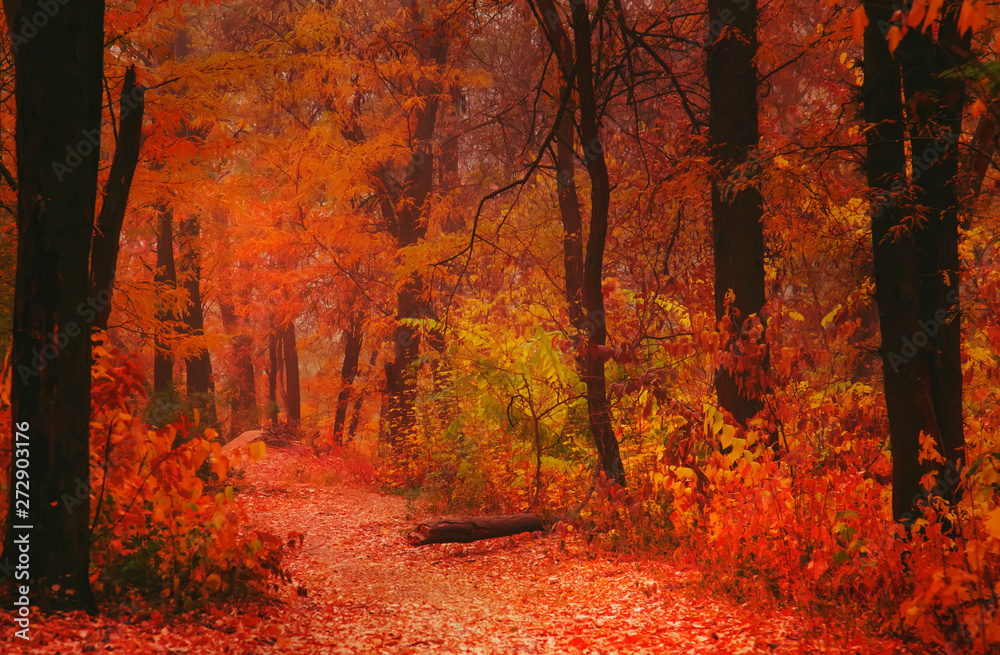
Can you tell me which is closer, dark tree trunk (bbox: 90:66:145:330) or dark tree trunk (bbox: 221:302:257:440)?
dark tree trunk (bbox: 90:66:145:330)

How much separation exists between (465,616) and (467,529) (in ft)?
6.39

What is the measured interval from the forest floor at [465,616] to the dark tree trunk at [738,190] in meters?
2.19

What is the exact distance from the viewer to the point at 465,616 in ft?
16.6

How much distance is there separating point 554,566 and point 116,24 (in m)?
8.32

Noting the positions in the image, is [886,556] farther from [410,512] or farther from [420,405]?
[420,405]

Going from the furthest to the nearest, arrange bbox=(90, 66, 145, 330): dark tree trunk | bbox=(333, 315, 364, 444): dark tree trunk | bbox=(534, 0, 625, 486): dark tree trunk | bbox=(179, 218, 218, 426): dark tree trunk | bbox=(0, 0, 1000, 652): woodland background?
bbox=(333, 315, 364, 444): dark tree trunk
bbox=(179, 218, 218, 426): dark tree trunk
bbox=(534, 0, 625, 486): dark tree trunk
bbox=(90, 66, 145, 330): dark tree trunk
bbox=(0, 0, 1000, 652): woodland background

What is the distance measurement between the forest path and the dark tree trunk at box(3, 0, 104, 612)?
132 centimetres

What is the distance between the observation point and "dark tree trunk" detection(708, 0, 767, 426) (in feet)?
20.9

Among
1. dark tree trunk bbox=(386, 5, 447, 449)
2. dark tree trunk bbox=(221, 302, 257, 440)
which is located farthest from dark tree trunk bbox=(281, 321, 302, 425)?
dark tree trunk bbox=(386, 5, 447, 449)

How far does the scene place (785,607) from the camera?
14.7 feet

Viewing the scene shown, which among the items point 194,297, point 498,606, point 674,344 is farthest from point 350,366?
point 498,606

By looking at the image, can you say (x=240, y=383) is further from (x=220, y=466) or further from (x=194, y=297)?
(x=220, y=466)

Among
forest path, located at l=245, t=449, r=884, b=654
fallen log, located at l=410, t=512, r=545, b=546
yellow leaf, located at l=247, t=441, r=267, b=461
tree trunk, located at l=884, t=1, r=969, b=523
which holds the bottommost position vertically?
forest path, located at l=245, t=449, r=884, b=654

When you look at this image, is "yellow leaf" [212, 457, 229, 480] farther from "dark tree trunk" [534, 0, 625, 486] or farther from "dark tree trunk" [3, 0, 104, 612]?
"dark tree trunk" [534, 0, 625, 486]
